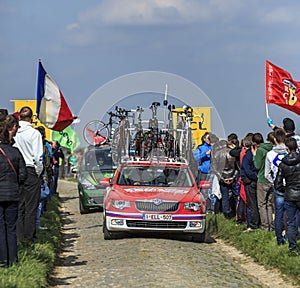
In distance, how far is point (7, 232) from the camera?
9.67 metres

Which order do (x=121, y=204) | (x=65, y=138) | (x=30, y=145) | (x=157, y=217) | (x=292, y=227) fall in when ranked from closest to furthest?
(x=292, y=227)
(x=30, y=145)
(x=157, y=217)
(x=121, y=204)
(x=65, y=138)

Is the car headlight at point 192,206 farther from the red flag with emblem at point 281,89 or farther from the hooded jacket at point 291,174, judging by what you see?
the red flag with emblem at point 281,89

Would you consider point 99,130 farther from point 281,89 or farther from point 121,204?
point 121,204

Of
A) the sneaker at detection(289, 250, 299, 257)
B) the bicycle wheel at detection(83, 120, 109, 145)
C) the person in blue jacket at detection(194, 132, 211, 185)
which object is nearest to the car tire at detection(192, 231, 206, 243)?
the sneaker at detection(289, 250, 299, 257)

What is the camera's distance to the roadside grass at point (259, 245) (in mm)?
10820

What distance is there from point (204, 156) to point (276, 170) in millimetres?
5561

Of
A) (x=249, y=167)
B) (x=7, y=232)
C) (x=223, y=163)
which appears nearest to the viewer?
(x=7, y=232)

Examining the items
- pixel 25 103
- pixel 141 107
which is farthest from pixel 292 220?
pixel 25 103

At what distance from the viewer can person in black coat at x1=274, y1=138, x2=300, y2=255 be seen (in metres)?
11.3

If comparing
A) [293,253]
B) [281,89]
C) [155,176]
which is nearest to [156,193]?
[155,176]

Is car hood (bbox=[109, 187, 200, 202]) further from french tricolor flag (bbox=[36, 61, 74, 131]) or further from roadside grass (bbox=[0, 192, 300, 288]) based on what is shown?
french tricolor flag (bbox=[36, 61, 74, 131])

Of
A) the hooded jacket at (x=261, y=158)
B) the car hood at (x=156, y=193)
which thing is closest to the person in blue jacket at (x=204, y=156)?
the car hood at (x=156, y=193)

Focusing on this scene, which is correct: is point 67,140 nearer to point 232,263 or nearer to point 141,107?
point 141,107

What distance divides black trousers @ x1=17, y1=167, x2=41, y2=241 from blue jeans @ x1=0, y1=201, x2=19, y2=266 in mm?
2412
